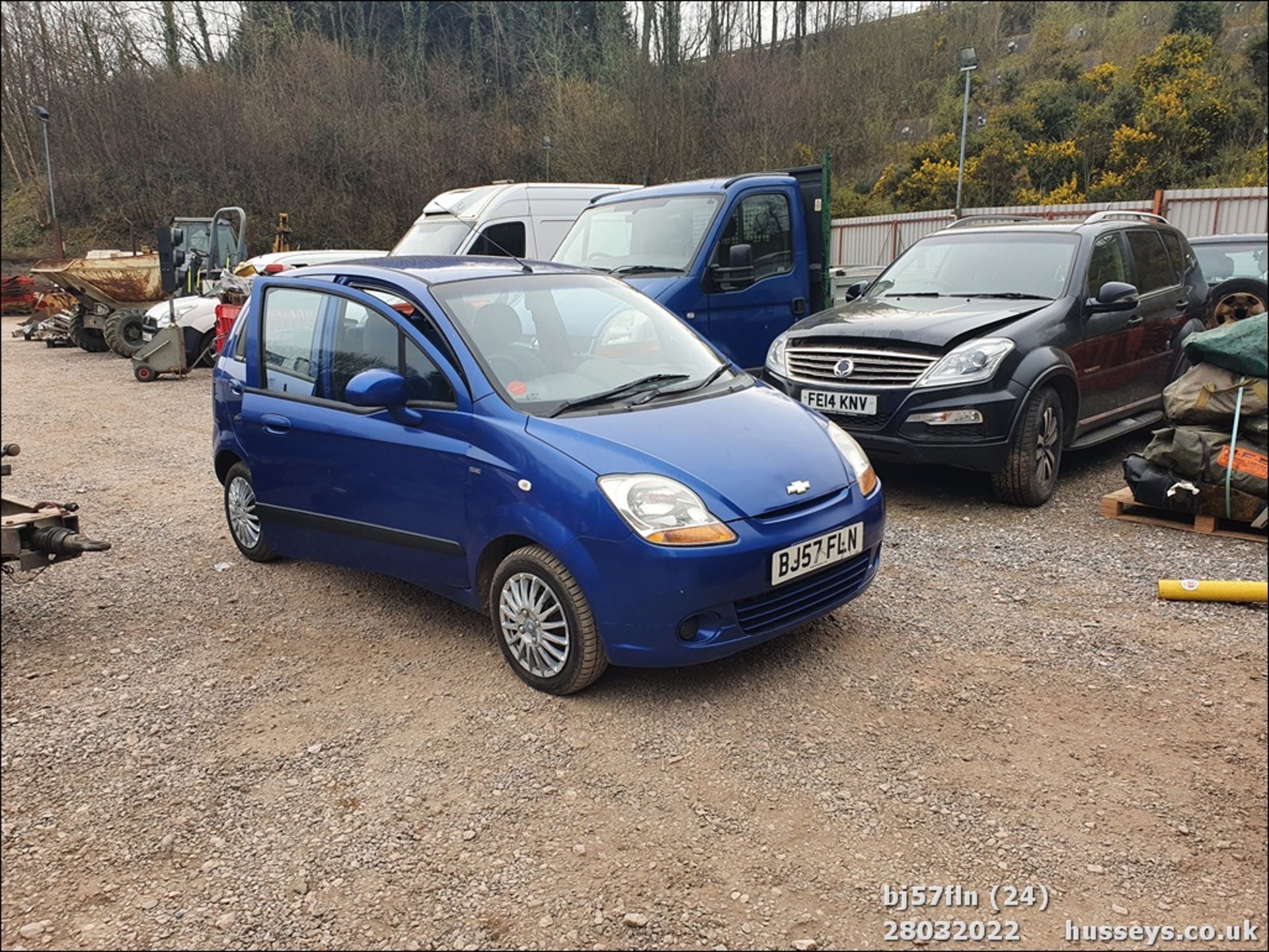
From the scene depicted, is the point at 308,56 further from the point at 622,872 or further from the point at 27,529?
the point at 622,872

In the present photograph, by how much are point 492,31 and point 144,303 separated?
29.5 metres

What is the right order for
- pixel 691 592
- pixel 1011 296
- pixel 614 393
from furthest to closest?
pixel 1011 296
pixel 614 393
pixel 691 592

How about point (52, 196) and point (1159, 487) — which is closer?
point (1159, 487)

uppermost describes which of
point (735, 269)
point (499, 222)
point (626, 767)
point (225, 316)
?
point (499, 222)

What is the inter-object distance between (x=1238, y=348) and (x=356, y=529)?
16.0ft

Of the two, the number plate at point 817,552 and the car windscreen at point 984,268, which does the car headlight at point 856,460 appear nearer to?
the number plate at point 817,552

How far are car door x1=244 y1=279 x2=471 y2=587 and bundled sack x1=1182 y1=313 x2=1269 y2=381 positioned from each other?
4.26 meters

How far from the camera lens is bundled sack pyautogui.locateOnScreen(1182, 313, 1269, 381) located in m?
5.38

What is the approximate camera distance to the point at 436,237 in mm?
12477

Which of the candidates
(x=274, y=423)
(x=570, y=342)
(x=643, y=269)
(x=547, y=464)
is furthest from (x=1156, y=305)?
(x=274, y=423)

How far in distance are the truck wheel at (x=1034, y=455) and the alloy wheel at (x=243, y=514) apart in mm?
4559

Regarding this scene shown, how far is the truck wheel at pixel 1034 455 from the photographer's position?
242 inches

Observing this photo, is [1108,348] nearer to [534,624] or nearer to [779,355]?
[779,355]

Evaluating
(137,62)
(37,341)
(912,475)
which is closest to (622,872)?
(912,475)
